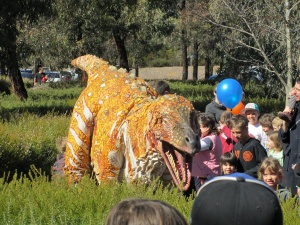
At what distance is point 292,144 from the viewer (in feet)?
22.9

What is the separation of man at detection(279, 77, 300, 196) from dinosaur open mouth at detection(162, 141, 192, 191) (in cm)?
128

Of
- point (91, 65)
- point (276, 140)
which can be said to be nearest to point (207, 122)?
point (276, 140)

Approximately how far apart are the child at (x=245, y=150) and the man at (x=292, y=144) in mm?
477

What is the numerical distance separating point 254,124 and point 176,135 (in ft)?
14.4

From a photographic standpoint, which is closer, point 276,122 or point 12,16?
point 276,122

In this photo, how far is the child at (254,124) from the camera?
9789 mm

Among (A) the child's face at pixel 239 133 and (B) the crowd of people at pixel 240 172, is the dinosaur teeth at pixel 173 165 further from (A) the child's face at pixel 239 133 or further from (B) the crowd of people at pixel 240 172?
(A) the child's face at pixel 239 133

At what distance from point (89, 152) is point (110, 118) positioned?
0.73 meters

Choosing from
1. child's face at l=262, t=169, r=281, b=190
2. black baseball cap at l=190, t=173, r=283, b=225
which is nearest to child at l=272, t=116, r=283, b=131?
child's face at l=262, t=169, r=281, b=190

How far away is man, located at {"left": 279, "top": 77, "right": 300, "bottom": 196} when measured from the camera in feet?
22.4

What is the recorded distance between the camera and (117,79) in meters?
7.25

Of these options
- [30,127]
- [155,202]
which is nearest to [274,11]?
[30,127]

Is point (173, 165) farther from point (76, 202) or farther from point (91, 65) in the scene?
point (91, 65)

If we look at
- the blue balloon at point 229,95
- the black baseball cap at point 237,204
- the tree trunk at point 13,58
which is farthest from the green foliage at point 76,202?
the tree trunk at point 13,58
